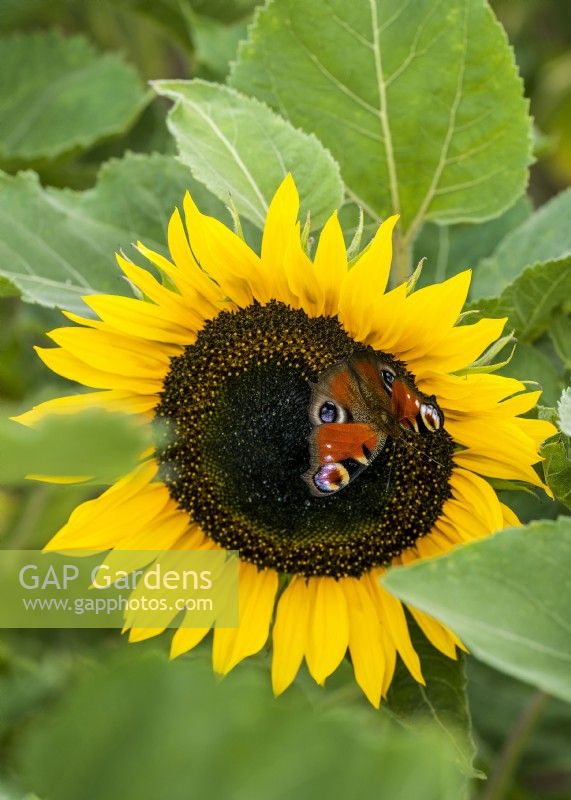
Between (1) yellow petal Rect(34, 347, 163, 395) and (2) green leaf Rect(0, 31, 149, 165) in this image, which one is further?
(2) green leaf Rect(0, 31, 149, 165)

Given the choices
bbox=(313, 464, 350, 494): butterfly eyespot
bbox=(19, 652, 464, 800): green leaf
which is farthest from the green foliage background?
bbox=(313, 464, 350, 494): butterfly eyespot

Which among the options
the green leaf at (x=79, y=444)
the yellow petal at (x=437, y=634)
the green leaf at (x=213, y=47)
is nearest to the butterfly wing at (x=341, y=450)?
the yellow petal at (x=437, y=634)

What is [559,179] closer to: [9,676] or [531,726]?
[531,726]

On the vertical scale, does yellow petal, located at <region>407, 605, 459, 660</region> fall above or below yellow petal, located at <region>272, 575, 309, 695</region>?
above

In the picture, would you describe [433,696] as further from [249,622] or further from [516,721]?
[516,721]

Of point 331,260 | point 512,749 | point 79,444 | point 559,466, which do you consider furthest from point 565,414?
point 512,749

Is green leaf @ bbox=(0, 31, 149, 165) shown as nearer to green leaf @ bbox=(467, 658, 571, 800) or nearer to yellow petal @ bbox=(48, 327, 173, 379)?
yellow petal @ bbox=(48, 327, 173, 379)

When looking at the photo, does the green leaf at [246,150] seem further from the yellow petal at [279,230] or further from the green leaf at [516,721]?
the green leaf at [516,721]
